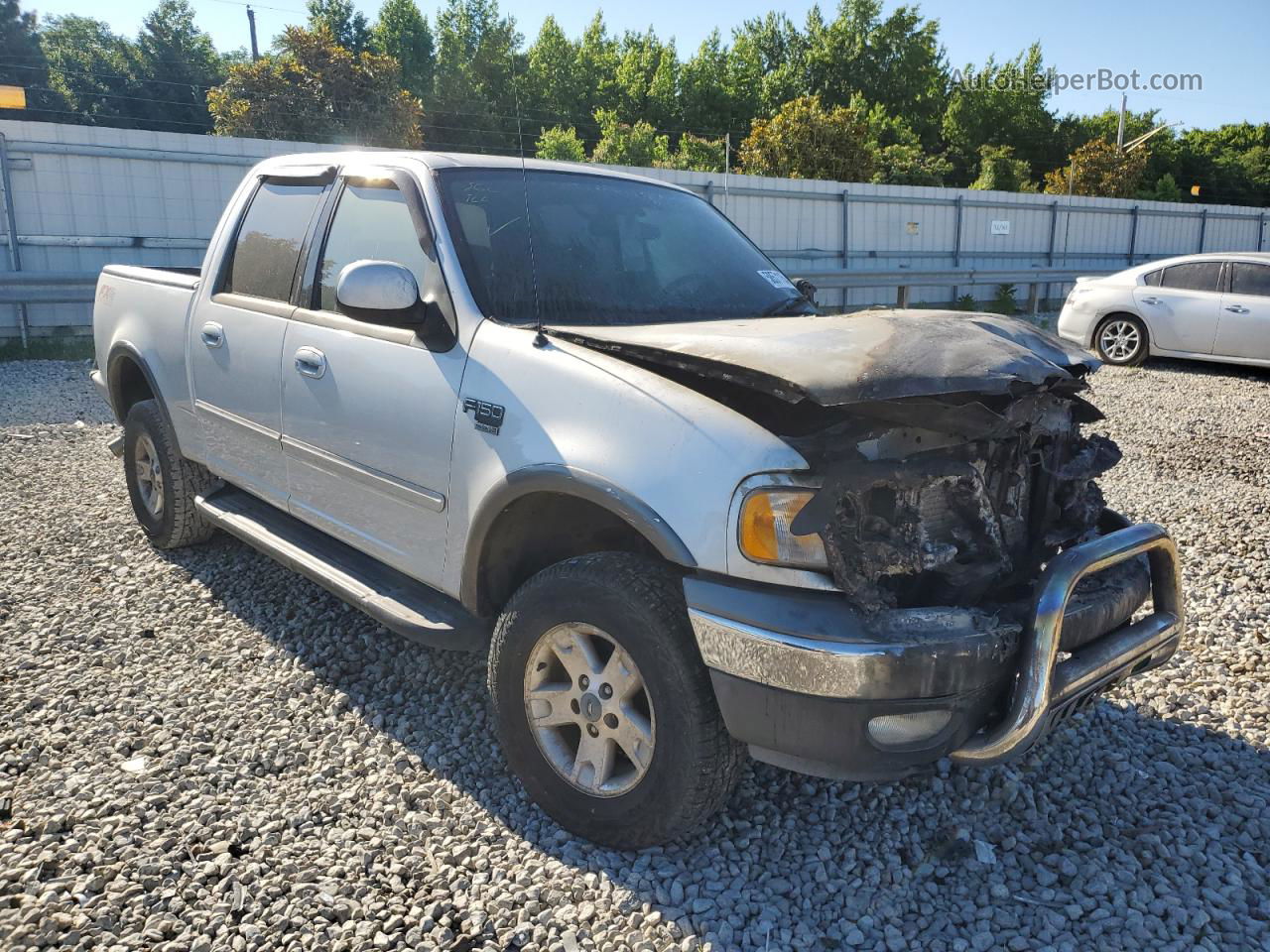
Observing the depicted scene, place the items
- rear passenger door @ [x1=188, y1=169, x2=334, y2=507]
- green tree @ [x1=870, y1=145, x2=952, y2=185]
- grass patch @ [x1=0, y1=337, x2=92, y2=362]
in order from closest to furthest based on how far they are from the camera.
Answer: rear passenger door @ [x1=188, y1=169, x2=334, y2=507], grass patch @ [x1=0, y1=337, x2=92, y2=362], green tree @ [x1=870, y1=145, x2=952, y2=185]

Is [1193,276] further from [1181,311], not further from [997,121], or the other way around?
[997,121]

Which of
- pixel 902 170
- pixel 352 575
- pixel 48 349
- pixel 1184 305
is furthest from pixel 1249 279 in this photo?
pixel 902 170

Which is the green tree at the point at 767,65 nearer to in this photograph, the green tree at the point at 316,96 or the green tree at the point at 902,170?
the green tree at the point at 902,170

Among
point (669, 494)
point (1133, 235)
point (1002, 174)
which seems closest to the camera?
point (669, 494)

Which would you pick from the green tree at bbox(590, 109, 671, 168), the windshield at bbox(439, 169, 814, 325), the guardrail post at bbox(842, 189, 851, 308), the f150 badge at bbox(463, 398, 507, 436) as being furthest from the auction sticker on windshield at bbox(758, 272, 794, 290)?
the green tree at bbox(590, 109, 671, 168)

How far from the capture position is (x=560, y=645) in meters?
2.80

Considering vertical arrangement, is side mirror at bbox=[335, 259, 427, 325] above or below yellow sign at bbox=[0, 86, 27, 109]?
below

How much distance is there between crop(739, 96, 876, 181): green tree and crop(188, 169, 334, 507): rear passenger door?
101 ft

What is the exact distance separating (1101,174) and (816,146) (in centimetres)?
1807

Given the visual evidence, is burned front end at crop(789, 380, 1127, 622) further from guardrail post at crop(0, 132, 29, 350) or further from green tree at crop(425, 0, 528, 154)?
green tree at crop(425, 0, 528, 154)

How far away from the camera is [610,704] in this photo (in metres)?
2.70

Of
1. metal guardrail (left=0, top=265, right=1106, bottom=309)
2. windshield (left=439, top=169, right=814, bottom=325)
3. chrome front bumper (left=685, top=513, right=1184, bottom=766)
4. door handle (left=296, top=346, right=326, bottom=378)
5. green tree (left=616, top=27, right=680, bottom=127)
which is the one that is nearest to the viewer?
chrome front bumper (left=685, top=513, right=1184, bottom=766)

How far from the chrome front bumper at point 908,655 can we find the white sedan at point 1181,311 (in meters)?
10.8

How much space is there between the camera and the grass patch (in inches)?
468
